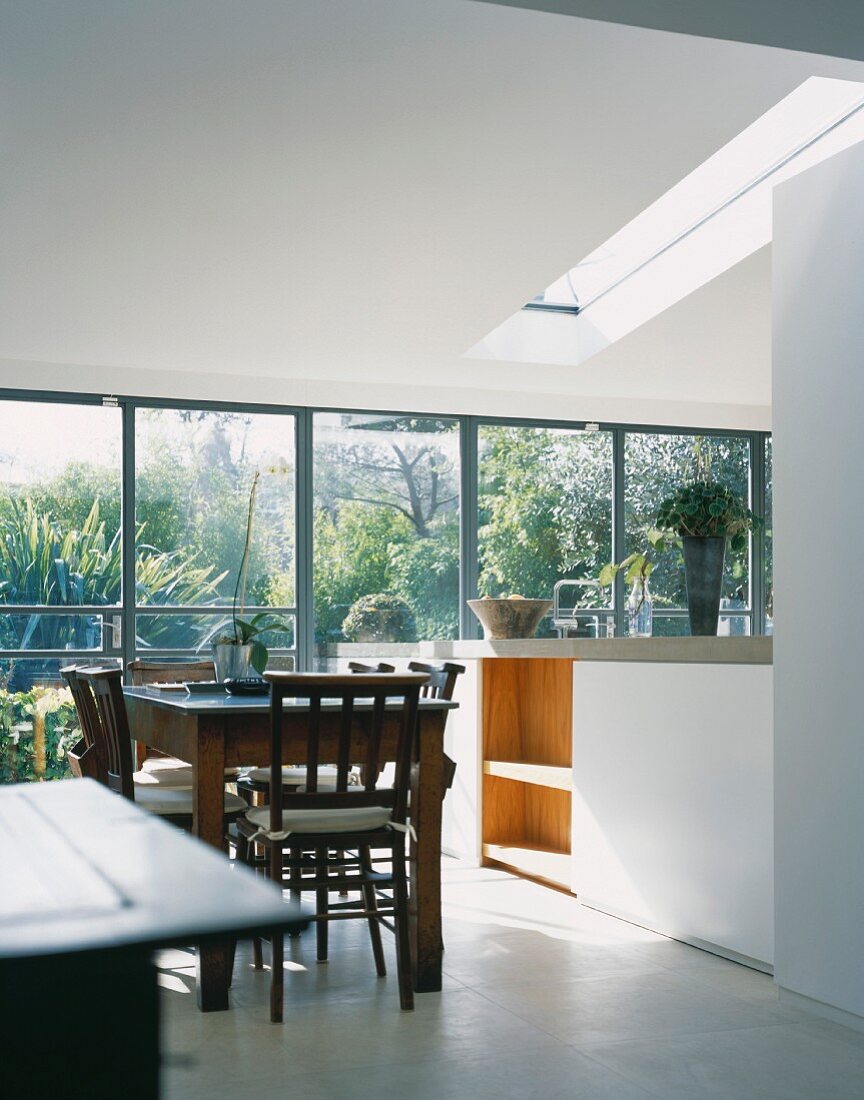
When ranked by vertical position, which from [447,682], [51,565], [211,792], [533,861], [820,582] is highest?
[51,565]

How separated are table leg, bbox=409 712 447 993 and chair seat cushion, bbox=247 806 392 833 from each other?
0.22 m

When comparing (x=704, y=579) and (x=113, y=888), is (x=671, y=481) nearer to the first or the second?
(x=704, y=579)

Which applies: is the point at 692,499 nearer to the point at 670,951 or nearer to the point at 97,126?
the point at 670,951

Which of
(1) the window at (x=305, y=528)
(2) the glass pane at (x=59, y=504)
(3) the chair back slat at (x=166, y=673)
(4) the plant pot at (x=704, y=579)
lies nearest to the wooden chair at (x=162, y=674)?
(3) the chair back slat at (x=166, y=673)

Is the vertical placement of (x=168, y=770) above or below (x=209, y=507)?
below

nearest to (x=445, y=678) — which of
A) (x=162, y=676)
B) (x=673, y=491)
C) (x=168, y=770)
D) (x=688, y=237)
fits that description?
(x=168, y=770)

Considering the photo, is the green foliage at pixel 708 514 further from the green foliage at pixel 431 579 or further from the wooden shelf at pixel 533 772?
the green foliage at pixel 431 579

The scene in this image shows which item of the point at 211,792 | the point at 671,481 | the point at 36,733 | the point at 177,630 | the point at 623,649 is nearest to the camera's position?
the point at 211,792

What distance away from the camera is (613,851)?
4285 mm

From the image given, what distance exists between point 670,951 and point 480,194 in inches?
114

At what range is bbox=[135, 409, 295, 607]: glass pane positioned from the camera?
643 centimetres

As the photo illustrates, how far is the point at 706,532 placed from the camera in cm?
438

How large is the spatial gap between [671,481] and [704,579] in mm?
3259

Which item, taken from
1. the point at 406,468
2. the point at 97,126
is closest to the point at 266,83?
the point at 97,126
